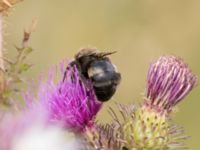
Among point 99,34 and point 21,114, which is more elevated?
point 99,34

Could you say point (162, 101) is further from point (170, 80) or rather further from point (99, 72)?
point (99, 72)

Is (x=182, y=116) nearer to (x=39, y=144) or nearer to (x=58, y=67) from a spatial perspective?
(x=58, y=67)

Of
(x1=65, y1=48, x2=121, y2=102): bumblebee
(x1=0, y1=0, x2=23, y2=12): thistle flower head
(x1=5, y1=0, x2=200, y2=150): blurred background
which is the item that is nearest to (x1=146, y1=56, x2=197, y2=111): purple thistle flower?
(x1=65, y1=48, x2=121, y2=102): bumblebee

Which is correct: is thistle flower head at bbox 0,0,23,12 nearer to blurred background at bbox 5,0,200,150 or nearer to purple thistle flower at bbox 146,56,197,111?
purple thistle flower at bbox 146,56,197,111

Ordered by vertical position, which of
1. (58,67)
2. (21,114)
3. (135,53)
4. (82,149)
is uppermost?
(135,53)

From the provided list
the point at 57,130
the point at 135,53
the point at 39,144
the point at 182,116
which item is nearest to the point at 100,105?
the point at 57,130

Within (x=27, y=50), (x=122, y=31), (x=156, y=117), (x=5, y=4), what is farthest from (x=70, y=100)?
(x=122, y=31)
